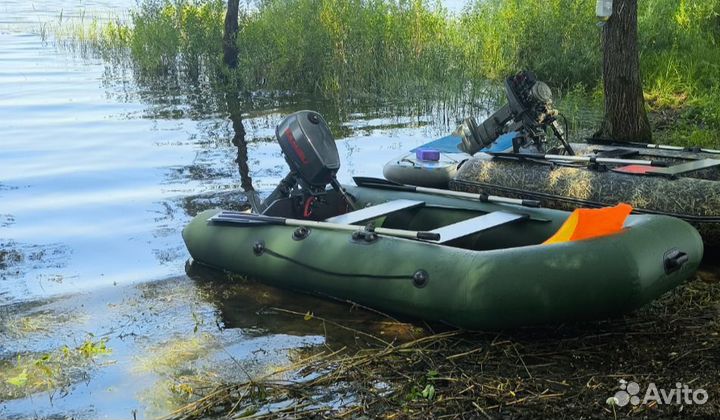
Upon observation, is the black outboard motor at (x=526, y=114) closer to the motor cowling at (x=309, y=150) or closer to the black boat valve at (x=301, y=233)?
the motor cowling at (x=309, y=150)

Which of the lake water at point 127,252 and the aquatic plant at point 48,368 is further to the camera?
the lake water at point 127,252

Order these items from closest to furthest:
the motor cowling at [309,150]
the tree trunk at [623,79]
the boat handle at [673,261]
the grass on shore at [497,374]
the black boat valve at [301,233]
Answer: the grass on shore at [497,374] < the boat handle at [673,261] < the black boat valve at [301,233] < the motor cowling at [309,150] < the tree trunk at [623,79]

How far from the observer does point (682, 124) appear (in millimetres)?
7953

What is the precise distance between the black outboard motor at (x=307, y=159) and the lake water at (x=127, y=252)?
2.04 feet

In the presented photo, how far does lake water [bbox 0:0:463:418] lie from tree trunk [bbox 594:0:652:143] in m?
2.20

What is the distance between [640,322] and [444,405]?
1.28 m

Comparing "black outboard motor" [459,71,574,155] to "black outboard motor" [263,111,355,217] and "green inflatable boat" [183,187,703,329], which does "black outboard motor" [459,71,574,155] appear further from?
"black outboard motor" [263,111,355,217]

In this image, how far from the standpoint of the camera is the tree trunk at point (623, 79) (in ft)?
22.8

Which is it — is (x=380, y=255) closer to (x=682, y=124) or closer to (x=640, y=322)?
(x=640, y=322)

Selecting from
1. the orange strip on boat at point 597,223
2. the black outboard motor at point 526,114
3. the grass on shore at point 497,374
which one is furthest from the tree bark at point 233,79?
the orange strip on boat at point 597,223

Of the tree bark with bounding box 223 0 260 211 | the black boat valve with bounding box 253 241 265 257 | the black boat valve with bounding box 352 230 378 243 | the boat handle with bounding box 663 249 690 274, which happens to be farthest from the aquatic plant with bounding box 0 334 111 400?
the tree bark with bounding box 223 0 260 211

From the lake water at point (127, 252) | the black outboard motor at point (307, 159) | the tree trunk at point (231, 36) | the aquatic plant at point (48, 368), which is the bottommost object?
the aquatic plant at point (48, 368)

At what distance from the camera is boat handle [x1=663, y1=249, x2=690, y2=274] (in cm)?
398

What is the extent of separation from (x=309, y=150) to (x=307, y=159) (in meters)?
0.05
